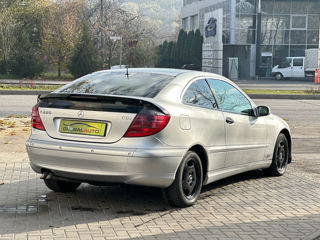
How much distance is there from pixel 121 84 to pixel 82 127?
2.58 feet

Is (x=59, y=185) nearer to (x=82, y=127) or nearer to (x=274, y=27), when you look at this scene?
(x=82, y=127)

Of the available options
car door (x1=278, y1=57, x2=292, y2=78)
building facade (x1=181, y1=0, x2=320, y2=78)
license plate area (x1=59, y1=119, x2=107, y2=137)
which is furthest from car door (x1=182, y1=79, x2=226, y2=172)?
building facade (x1=181, y1=0, x2=320, y2=78)

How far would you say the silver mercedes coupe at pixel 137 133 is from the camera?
568 centimetres

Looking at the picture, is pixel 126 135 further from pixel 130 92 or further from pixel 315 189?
pixel 315 189

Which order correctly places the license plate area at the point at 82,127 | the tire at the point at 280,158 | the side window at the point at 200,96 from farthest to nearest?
the tire at the point at 280,158 → the side window at the point at 200,96 → the license plate area at the point at 82,127

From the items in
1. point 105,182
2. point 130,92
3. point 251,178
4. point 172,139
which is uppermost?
point 130,92

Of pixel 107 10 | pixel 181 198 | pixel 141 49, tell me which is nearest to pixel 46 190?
pixel 181 198

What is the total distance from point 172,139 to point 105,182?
818mm

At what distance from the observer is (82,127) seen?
5855mm

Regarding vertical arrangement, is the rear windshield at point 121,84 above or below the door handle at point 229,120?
above

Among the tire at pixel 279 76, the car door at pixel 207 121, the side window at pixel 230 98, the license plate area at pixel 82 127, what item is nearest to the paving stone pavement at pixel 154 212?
the car door at pixel 207 121

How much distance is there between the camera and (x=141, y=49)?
165 feet

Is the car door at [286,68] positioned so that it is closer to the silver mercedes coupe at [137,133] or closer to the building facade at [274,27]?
the building facade at [274,27]

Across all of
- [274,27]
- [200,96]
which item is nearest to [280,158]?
[200,96]
